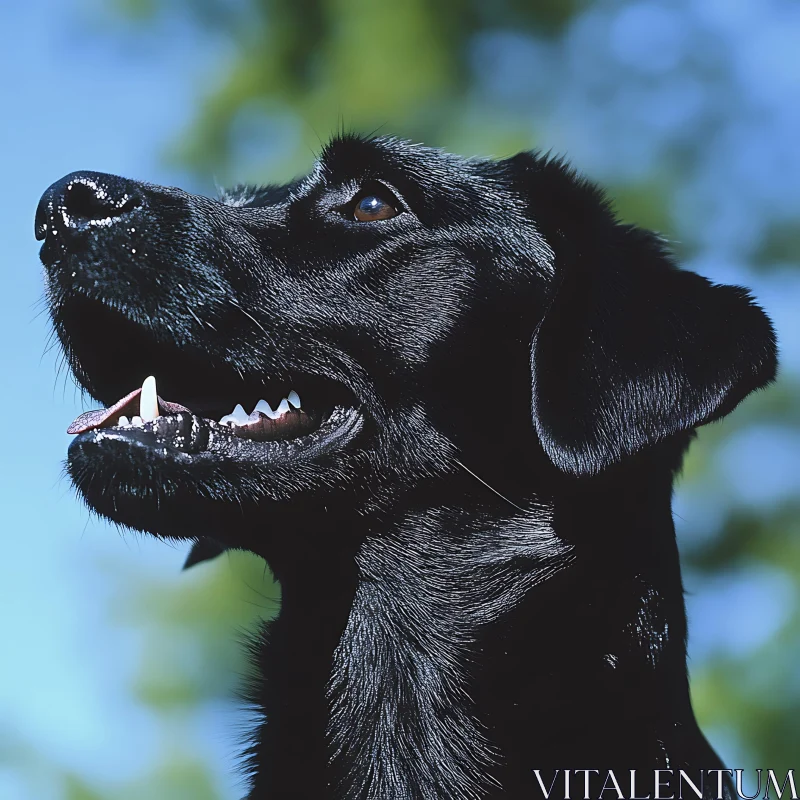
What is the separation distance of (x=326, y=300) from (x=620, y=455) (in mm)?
874

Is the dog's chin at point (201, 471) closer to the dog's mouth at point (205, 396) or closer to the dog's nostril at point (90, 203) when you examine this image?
the dog's mouth at point (205, 396)

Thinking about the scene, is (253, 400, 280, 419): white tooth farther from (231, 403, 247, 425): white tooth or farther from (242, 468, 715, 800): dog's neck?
(242, 468, 715, 800): dog's neck

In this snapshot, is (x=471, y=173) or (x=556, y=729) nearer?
(x=556, y=729)

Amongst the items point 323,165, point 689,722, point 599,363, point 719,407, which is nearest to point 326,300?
point 323,165

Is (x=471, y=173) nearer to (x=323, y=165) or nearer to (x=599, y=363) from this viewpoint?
(x=323, y=165)

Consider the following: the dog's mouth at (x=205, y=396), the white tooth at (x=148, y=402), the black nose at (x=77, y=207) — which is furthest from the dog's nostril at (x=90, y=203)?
the white tooth at (x=148, y=402)

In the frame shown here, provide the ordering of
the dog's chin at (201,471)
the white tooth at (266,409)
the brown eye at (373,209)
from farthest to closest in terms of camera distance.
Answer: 1. the brown eye at (373,209)
2. the white tooth at (266,409)
3. the dog's chin at (201,471)

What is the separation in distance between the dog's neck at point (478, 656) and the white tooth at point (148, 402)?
63 centimetres

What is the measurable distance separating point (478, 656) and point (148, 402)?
3.58 ft

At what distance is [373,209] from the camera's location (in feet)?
9.96

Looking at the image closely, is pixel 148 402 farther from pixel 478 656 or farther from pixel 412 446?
pixel 478 656

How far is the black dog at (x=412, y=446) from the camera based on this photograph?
8.88ft

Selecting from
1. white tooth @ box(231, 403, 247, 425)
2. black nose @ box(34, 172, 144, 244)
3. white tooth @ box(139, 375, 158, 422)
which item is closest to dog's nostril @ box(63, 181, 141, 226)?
black nose @ box(34, 172, 144, 244)

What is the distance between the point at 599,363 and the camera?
287 centimetres
